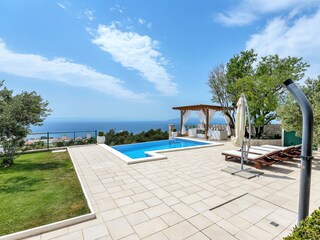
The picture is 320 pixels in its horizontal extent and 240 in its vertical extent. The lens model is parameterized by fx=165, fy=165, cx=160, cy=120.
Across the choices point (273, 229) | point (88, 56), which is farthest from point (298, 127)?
point (88, 56)

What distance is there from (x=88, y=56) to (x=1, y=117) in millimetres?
10056

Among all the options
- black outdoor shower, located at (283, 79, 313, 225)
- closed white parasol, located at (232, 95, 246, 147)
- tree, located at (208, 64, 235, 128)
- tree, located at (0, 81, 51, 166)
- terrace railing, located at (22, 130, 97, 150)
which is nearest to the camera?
black outdoor shower, located at (283, 79, 313, 225)

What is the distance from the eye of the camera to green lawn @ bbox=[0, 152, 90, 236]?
120 inches

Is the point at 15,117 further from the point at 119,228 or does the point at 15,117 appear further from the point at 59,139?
the point at 119,228

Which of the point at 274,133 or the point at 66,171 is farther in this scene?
the point at 274,133

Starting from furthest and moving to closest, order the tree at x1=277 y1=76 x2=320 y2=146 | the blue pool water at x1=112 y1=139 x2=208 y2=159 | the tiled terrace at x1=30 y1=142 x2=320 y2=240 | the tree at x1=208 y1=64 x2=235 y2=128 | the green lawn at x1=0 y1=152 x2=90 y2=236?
the tree at x1=208 y1=64 x2=235 y2=128 → the blue pool water at x1=112 y1=139 x2=208 y2=159 → the tree at x1=277 y1=76 x2=320 y2=146 → the green lawn at x1=0 y1=152 x2=90 y2=236 → the tiled terrace at x1=30 y1=142 x2=320 y2=240

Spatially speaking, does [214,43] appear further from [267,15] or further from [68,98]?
[68,98]

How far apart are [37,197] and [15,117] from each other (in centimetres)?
390

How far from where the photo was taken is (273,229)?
263 centimetres

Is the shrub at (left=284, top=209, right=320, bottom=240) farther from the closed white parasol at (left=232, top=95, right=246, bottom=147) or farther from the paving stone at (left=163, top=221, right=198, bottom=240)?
the closed white parasol at (left=232, top=95, right=246, bottom=147)

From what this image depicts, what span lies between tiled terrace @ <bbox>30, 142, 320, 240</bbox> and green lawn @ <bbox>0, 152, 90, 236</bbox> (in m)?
0.40

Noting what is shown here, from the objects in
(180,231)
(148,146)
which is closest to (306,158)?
(180,231)

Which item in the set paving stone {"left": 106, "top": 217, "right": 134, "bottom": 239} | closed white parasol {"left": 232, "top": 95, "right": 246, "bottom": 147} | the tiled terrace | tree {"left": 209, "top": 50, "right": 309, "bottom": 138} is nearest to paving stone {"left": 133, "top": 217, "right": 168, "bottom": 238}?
the tiled terrace

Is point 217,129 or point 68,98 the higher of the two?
point 68,98
